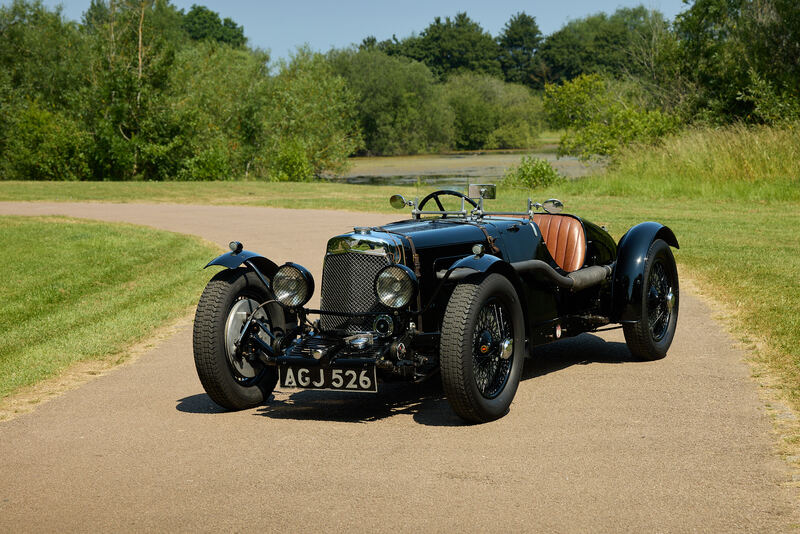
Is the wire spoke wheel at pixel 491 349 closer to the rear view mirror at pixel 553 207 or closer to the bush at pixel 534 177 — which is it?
the rear view mirror at pixel 553 207

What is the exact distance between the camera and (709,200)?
21984 mm

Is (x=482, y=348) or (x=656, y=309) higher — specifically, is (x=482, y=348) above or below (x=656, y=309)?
above

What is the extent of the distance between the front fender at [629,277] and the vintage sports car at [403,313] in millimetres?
158

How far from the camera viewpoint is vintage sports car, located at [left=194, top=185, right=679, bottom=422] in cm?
566

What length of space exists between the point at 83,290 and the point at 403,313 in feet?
23.9

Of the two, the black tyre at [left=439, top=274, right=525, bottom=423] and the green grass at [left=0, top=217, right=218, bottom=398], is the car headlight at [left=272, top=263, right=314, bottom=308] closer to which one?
the black tyre at [left=439, top=274, right=525, bottom=423]

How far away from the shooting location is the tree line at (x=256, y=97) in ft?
99.6

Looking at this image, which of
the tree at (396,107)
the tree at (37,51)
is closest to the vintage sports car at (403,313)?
the tree at (37,51)

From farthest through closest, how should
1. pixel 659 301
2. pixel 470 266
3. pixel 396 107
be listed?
pixel 396 107 → pixel 659 301 → pixel 470 266

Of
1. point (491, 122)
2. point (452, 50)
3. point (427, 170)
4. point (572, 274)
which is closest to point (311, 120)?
point (427, 170)

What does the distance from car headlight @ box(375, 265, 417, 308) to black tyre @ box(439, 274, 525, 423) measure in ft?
1.00

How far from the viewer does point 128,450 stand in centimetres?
541

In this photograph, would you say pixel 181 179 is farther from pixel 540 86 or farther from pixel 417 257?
pixel 540 86

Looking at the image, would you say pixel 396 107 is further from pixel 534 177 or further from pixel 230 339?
pixel 230 339
